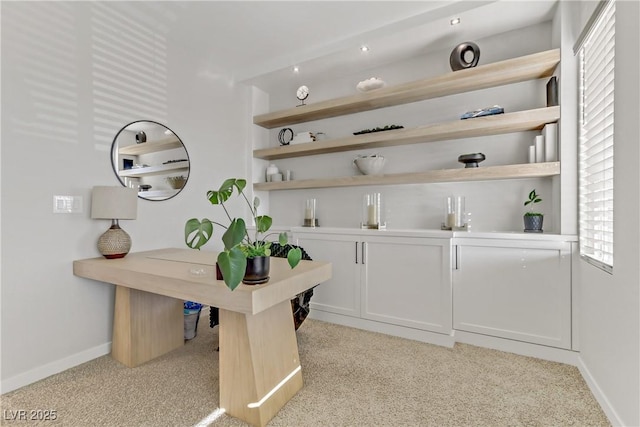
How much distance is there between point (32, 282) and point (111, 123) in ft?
3.94

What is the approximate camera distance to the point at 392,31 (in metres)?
2.53

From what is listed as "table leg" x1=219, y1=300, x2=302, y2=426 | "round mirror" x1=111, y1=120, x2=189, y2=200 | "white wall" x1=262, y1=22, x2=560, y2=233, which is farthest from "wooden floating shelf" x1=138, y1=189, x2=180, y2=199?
"table leg" x1=219, y1=300, x2=302, y2=426

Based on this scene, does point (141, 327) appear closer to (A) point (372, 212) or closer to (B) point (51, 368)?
(B) point (51, 368)

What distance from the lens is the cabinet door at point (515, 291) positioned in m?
2.01

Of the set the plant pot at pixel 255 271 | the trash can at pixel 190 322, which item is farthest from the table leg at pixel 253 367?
the trash can at pixel 190 322

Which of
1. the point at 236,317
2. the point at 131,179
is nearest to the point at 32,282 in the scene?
the point at 131,179

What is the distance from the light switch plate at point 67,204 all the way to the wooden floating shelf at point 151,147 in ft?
1.58

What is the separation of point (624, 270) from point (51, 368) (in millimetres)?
3243

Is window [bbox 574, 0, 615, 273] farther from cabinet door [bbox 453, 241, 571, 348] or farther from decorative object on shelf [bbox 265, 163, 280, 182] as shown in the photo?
decorative object on shelf [bbox 265, 163, 280, 182]

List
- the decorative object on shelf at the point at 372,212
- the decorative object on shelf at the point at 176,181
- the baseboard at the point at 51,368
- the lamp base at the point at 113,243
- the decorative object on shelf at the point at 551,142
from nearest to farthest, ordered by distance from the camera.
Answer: the baseboard at the point at 51,368, the lamp base at the point at 113,243, the decorative object on shelf at the point at 551,142, the decorative object on shelf at the point at 176,181, the decorative object on shelf at the point at 372,212

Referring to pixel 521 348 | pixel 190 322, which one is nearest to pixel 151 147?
pixel 190 322

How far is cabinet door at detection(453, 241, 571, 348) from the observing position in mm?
2014

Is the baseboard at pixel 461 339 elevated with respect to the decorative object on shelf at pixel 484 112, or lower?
lower

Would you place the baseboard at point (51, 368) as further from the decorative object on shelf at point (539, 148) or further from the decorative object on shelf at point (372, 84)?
the decorative object on shelf at point (539, 148)
